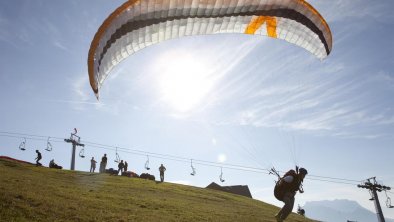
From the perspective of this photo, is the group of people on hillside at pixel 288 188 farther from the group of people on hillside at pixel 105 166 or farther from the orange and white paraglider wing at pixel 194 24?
the group of people on hillside at pixel 105 166

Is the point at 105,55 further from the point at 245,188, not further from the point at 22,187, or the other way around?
the point at 245,188

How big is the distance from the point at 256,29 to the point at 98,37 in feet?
20.0

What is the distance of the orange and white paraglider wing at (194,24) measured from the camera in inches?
412

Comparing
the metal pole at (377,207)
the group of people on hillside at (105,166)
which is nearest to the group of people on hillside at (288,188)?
the group of people on hillside at (105,166)

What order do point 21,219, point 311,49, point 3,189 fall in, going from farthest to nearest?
1. point 311,49
2. point 3,189
3. point 21,219

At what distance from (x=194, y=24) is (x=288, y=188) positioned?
6.43 metres

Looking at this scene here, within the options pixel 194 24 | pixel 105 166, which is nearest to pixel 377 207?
pixel 105 166

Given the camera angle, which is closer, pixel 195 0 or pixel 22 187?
pixel 195 0

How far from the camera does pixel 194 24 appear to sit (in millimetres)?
12211

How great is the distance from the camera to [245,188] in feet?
216

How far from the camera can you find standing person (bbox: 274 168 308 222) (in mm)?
11031

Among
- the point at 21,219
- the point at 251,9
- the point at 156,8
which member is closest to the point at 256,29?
the point at 251,9

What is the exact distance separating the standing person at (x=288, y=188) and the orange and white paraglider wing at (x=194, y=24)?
5.61 m

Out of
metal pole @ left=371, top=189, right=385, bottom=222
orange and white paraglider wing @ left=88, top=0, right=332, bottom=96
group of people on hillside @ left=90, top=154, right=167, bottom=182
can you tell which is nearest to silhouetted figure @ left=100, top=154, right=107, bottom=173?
group of people on hillside @ left=90, top=154, right=167, bottom=182
